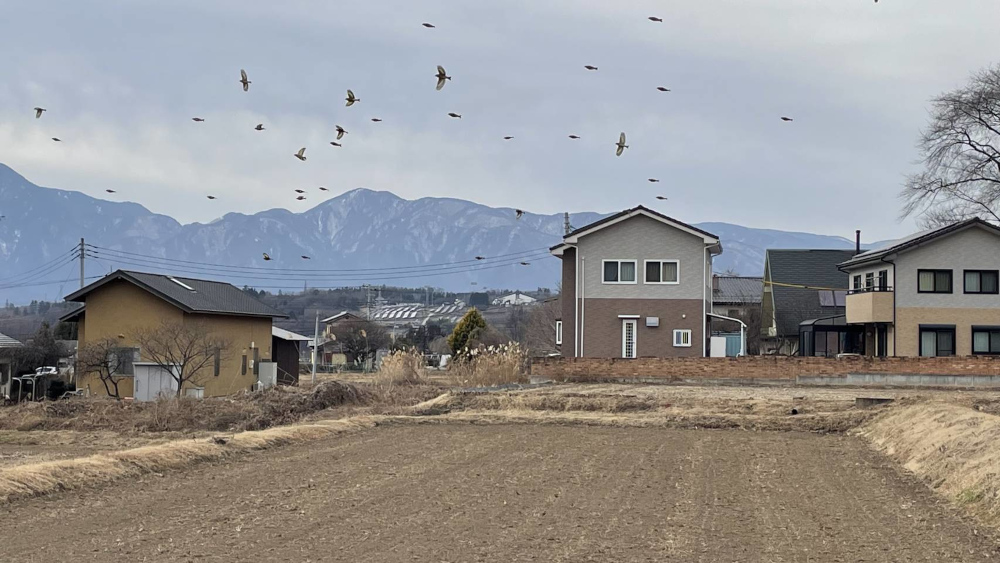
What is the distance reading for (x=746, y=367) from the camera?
34.9 meters

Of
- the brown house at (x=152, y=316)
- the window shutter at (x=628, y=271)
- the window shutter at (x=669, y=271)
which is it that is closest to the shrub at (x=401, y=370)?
the brown house at (x=152, y=316)

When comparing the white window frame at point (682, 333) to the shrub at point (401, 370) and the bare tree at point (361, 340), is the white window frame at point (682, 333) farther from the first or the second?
the bare tree at point (361, 340)

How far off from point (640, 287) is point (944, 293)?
420 inches

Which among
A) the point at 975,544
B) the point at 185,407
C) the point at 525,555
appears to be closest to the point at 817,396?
the point at 185,407

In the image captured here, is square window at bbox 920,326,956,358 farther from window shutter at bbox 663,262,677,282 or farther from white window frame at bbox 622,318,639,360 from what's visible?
white window frame at bbox 622,318,639,360

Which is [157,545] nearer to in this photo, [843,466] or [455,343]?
[843,466]

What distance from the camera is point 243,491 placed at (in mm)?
11445

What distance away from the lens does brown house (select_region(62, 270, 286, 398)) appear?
32219 millimetres

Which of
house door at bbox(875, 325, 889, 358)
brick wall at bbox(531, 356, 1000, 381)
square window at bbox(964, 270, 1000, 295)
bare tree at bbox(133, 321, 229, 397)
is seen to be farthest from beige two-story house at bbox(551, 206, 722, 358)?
bare tree at bbox(133, 321, 229, 397)

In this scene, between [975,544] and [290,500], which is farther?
[290,500]

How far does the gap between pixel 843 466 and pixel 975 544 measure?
578 cm

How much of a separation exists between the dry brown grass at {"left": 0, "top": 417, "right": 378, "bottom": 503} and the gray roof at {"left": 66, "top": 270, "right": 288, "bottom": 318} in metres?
16.0

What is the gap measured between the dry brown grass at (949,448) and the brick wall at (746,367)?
45.3 feet

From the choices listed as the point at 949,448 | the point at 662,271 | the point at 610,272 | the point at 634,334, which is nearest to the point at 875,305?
the point at 662,271
